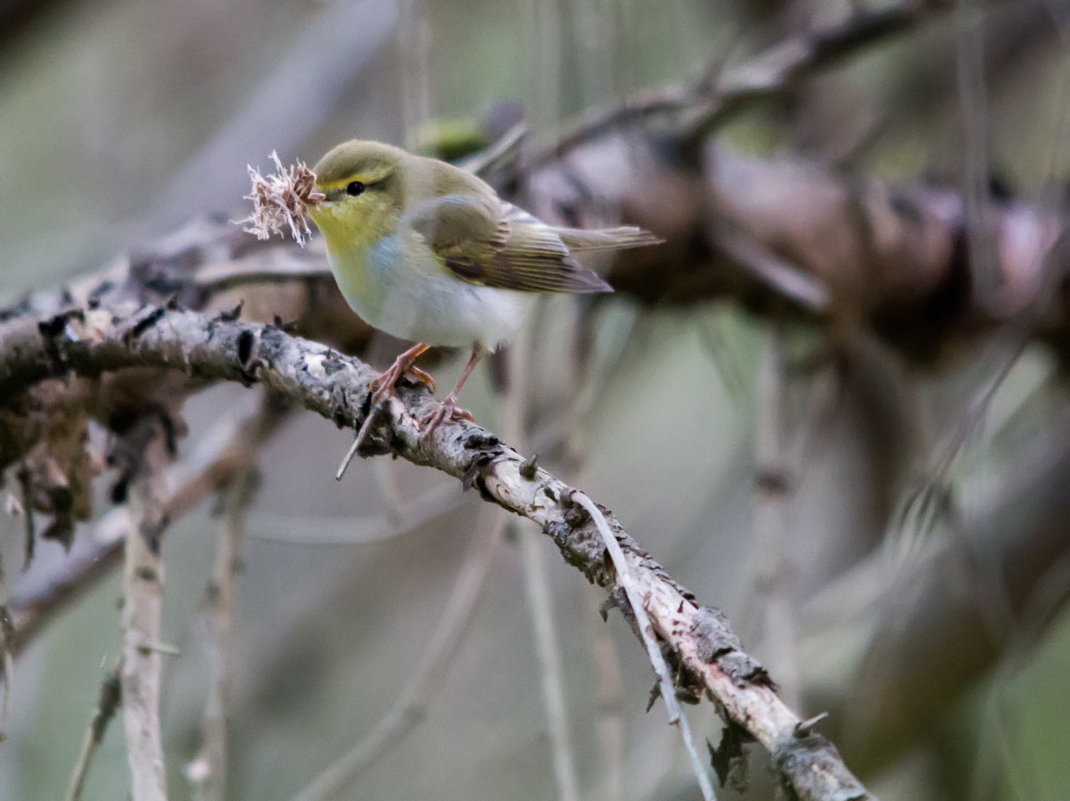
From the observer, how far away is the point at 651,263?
111 inches

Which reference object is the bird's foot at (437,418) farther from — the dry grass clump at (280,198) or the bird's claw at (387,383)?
the dry grass clump at (280,198)

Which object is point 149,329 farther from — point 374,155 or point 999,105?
point 999,105

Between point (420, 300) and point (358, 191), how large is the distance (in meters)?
0.22

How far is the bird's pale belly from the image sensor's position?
189cm

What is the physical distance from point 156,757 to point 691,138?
6.50 feet

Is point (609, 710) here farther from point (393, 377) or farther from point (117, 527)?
point (117, 527)

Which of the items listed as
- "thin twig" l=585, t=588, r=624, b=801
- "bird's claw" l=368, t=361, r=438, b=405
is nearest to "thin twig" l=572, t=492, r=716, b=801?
"bird's claw" l=368, t=361, r=438, b=405

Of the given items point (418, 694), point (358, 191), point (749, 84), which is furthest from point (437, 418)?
point (749, 84)

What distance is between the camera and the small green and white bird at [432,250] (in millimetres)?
1932

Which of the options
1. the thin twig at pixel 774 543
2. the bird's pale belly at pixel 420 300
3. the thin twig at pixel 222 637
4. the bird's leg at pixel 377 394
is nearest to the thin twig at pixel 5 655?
the thin twig at pixel 222 637

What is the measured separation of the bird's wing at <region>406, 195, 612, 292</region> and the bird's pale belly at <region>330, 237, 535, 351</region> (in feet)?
0.11

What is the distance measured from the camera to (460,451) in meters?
1.32

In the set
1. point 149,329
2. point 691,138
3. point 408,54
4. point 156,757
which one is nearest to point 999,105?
point 691,138

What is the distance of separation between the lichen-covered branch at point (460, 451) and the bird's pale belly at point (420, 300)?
263 mm
